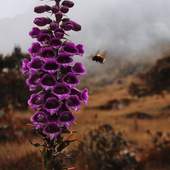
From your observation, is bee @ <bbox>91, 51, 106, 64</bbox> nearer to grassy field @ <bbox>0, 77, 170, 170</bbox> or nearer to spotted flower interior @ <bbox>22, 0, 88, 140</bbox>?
grassy field @ <bbox>0, 77, 170, 170</bbox>

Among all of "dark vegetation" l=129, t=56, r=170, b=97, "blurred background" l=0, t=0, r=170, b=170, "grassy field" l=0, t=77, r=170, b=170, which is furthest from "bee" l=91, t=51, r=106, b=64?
"dark vegetation" l=129, t=56, r=170, b=97

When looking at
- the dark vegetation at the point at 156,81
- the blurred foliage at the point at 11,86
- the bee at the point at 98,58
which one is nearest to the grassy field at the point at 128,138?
the blurred foliage at the point at 11,86

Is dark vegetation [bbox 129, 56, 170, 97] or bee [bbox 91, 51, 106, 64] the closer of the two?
bee [bbox 91, 51, 106, 64]

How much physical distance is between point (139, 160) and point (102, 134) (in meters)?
1.65

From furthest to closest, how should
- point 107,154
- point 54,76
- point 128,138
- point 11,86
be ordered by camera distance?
point 11,86, point 128,138, point 107,154, point 54,76

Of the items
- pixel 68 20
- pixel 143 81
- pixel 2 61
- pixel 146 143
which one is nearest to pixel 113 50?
pixel 143 81

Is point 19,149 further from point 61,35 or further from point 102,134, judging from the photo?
point 61,35

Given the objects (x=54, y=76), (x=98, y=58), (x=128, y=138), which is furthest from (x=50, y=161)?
(x=128, y=138)

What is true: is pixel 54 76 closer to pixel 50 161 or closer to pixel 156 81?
pixel 50 161

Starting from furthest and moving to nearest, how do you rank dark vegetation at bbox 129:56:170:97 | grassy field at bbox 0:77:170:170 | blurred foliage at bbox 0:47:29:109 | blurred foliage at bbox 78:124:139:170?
dark vegetation at bbox 129:56:170:97
blurred foliage at bbox 0:47:29:109
blurred foliage at bbox 78:124:139:170
grassy field at bbox 0:77:170:170

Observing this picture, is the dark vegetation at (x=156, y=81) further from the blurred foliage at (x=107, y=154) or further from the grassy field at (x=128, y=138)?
the blurred foliage at (x=107, y=154)

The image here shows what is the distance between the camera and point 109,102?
44.5 m

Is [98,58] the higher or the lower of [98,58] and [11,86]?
the lower

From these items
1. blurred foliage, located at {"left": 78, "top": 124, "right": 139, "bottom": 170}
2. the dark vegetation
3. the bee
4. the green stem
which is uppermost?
the dark vegetation
